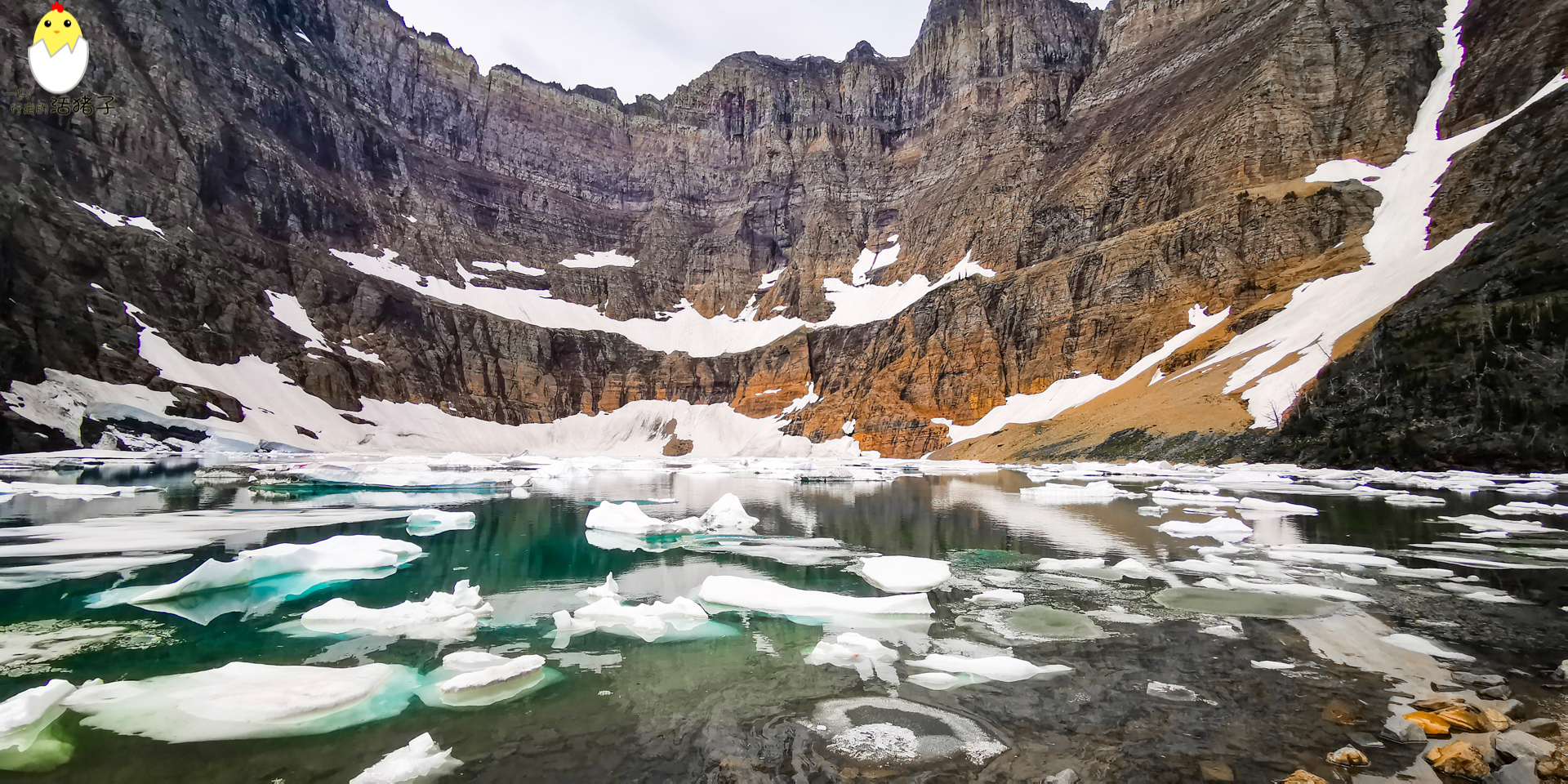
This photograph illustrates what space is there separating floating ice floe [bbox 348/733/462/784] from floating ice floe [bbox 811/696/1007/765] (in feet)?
11.0

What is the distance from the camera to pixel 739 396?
349ft

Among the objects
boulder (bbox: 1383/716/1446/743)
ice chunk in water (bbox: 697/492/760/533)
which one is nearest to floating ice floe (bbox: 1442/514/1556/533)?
boulder (bbox: 1383/716/1446/743)

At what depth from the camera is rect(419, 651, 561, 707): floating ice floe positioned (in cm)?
708

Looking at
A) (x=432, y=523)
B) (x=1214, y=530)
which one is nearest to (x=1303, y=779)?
(x=1214, y=530)

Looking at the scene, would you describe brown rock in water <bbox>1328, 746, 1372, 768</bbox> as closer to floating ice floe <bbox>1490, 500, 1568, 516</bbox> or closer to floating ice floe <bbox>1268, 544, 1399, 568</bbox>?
floating ice floe <bbox>1268, 544, 1399, 568</bbox>

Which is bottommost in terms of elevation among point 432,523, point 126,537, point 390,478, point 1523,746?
point 1523,746

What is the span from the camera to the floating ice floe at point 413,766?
5.24 metres

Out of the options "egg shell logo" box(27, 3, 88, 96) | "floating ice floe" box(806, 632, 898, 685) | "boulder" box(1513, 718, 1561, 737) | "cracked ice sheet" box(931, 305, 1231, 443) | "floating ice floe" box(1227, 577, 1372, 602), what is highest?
"egg shell logo" box(27, 3, 88, 96)

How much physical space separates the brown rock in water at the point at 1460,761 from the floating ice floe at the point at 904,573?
781 centimetres

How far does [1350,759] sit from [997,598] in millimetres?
6556

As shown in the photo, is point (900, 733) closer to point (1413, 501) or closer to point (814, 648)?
point (814, 648)

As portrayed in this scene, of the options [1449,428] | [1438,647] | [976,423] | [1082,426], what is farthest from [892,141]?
[1438,647]

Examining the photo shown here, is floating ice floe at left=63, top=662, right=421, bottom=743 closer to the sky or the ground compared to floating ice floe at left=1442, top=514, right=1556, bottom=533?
closer to the sky

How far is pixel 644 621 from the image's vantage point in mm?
9992
